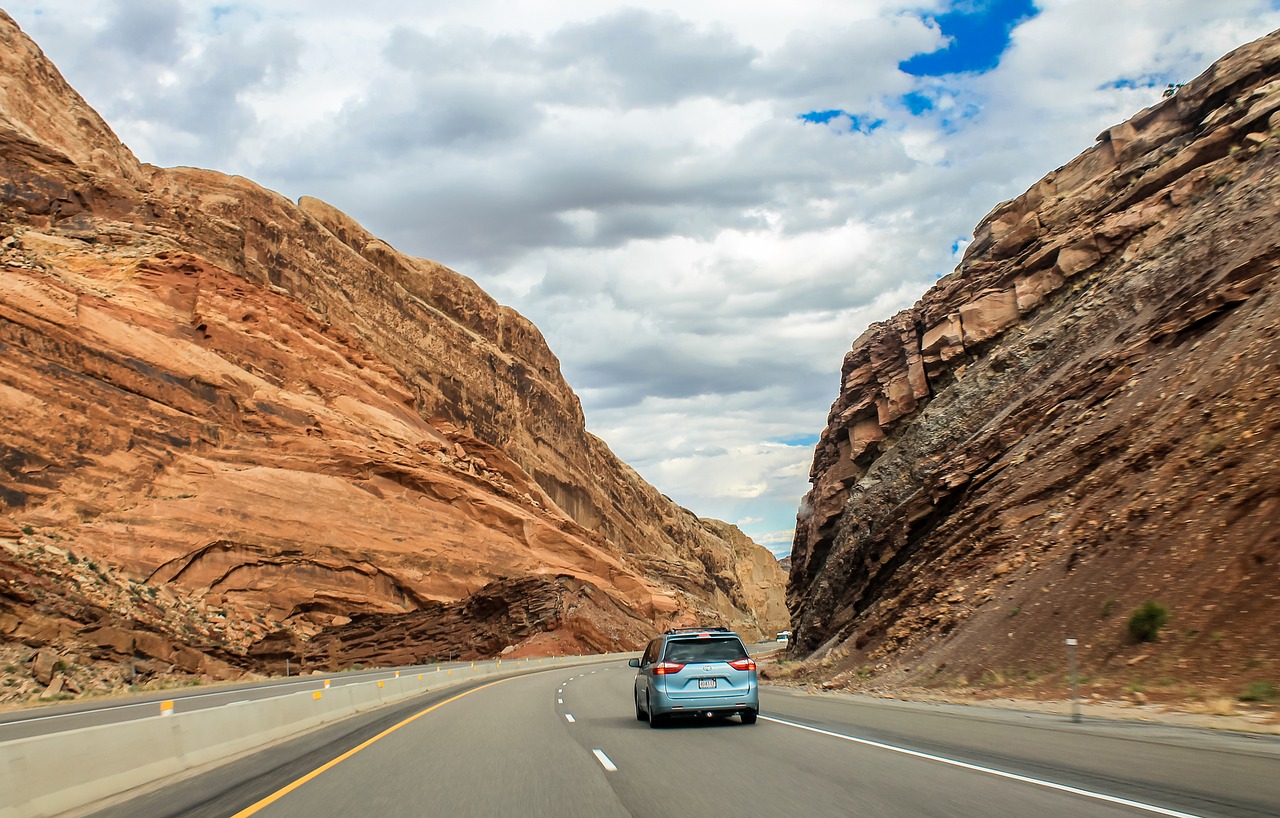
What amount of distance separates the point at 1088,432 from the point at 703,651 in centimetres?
1738

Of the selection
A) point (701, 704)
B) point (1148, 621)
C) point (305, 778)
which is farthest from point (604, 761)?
point (1148, 621)

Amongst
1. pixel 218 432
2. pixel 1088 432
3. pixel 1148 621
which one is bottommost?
pixel 1148 621

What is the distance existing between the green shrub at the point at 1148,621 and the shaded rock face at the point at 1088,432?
0.92 ft

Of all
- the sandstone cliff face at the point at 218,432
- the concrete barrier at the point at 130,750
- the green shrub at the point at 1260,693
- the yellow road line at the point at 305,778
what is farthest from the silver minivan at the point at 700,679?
the sandstone cliff face at the point at 218,432

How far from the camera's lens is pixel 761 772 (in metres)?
10.3

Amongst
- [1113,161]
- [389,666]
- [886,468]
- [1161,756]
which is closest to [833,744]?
[1161,756]

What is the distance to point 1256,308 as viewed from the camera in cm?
2545

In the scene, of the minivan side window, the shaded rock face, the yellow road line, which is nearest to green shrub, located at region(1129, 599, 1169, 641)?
the shaded rock face

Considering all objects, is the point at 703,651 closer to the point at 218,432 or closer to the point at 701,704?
the point at 701,704

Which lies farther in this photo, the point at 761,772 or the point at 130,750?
the point at 130,750

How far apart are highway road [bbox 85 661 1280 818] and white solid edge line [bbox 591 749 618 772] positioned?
0.07 ft

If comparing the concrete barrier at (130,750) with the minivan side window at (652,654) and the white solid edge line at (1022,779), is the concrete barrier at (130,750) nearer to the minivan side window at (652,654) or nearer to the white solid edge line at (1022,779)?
the minivan side window at (652,654)

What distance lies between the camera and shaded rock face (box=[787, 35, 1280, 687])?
1984 cm

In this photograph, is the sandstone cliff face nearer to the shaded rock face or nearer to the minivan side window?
the shaded rock face
